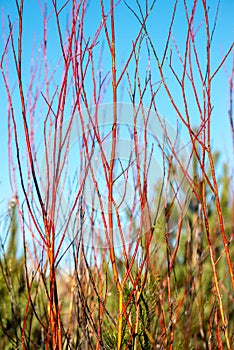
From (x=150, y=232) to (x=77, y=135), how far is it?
61 cm

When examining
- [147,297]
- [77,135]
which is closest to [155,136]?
[77,135]

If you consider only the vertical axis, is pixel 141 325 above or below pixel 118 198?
below

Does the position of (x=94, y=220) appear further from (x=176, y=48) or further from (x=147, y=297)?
(x=176, y=48)

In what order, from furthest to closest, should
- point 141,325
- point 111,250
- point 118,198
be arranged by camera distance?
point 118,198 → point 141,325 → point 111,250

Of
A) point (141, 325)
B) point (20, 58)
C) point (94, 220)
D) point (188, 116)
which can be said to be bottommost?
point (141, 325)

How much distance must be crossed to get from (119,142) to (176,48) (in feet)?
1.33

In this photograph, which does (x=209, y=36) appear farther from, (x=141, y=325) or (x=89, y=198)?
(x=141, y=325)

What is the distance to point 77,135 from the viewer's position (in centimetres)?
204

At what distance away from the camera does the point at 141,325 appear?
5.92ft

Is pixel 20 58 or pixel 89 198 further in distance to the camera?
pixel 89 198

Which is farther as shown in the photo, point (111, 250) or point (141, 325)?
point (141, 325)

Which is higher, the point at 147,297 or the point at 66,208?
the point at 66,208

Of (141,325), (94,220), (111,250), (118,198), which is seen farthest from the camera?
(94,220)

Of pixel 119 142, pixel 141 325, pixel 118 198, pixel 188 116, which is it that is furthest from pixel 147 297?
pixel 188 116
